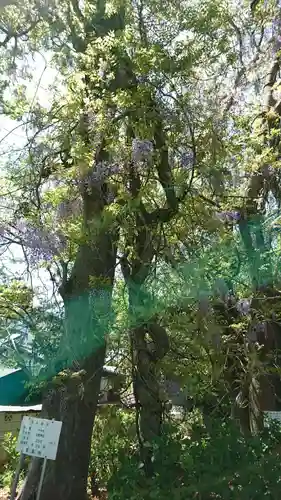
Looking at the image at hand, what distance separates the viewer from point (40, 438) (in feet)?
14.8

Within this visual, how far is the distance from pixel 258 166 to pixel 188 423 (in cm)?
271

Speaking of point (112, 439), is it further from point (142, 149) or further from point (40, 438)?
point (142, 149)

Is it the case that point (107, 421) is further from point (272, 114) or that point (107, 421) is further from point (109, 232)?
point (272, 114)

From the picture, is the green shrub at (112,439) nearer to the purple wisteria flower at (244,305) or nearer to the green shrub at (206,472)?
the green shrub at (206,472)

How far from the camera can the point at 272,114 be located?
22.1 feet

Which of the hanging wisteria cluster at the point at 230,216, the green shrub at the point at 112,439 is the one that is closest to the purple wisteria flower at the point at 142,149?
the hanging wisteria cluster at the point at 230,216

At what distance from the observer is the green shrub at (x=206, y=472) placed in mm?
4348

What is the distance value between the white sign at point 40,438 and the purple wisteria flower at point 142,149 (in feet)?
7.38

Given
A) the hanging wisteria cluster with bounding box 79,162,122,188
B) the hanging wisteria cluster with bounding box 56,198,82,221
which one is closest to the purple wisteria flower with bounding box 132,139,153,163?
the hanging wisteria cluster with bounding box 79,162,122,188

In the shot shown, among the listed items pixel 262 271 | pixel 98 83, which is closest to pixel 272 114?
pixel 262 271

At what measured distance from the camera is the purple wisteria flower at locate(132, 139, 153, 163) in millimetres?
4965

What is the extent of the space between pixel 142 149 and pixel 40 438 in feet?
8.09

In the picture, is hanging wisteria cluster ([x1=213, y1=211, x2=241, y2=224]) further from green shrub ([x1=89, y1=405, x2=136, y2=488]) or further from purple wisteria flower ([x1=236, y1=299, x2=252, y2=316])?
green shrub ([x1=89, y1=405, x2=136, y2=488])

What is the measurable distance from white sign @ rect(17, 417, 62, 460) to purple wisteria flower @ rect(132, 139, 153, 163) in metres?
2.25
